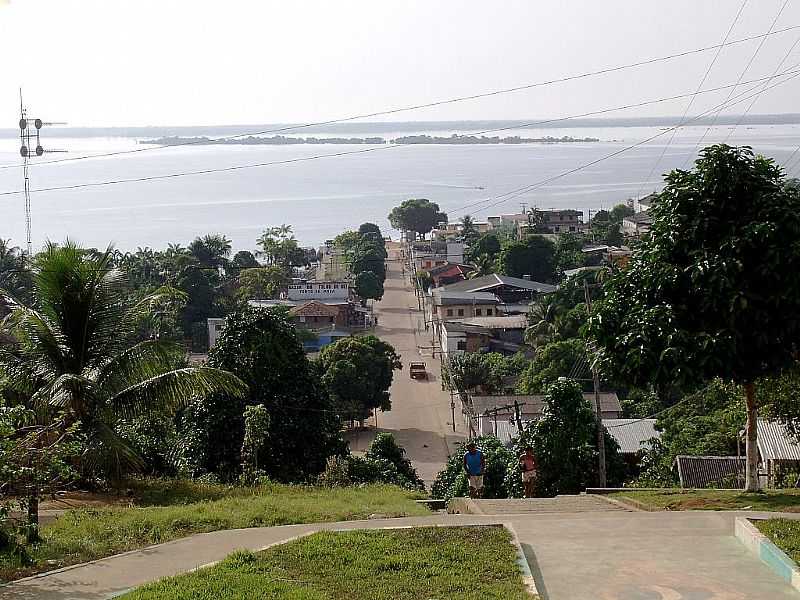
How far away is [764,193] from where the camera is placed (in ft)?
33.9

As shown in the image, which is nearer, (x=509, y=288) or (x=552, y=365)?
(x=552, y=365)

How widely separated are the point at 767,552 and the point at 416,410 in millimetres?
38099

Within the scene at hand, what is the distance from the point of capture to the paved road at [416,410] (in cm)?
3750

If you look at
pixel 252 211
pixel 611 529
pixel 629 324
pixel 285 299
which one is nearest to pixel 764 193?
pixel 629 324

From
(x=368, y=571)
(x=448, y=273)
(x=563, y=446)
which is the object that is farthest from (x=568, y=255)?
(x=368, y=571)

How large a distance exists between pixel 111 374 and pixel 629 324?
6.51 metres

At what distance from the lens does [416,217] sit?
118 metres

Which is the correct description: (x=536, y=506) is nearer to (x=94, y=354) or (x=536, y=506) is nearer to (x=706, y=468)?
(x=94, y=354)

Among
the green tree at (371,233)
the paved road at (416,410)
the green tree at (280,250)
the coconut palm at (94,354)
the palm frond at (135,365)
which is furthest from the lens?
the green tree at (371,233)

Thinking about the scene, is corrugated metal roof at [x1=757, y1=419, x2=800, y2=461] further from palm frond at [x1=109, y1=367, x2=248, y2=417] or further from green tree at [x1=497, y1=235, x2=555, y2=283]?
green tree at [x1=497, y1=235, x2=555, y2=283]

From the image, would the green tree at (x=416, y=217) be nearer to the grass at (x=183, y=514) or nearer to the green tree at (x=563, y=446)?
the green tree at (x=563, y=446)

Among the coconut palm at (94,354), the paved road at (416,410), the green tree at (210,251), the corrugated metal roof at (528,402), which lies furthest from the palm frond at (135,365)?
the green tree at (210,251)

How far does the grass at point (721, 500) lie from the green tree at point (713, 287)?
522mm

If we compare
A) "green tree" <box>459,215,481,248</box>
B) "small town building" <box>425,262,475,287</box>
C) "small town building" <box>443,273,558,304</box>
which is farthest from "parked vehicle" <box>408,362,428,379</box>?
"green tree" <box>459,215,481,248</box>
